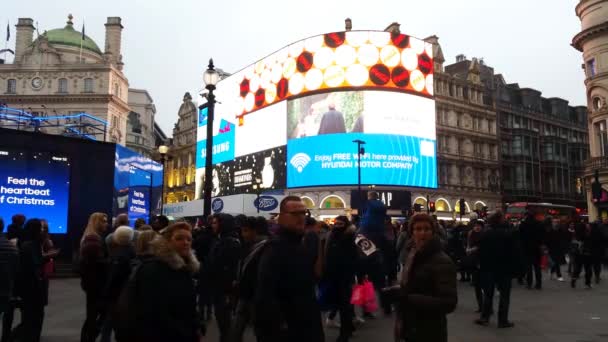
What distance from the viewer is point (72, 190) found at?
17531mm

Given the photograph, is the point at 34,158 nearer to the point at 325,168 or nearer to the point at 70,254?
the point at 70,254

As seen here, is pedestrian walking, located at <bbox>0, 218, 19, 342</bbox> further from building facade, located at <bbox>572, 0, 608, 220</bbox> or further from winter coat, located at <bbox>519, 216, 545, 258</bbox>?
building facade, located at <bbox>572, 0, 608, 220</bbox>

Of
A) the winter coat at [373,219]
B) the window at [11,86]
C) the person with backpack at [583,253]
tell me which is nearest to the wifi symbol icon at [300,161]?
the person with backpack at [583,253]

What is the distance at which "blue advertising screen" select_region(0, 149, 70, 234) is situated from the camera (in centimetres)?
1579

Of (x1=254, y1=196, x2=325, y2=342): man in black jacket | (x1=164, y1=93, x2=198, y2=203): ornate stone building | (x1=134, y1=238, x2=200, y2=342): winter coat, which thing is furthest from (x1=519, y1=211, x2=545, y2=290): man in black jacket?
(x1=164, y1=93, x2=198, y2=203): ornate stone building

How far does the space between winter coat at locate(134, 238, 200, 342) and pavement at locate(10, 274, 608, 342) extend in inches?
180

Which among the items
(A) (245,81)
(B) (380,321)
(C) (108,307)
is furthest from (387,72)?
(C) (108,307)

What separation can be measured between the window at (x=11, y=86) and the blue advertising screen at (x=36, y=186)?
181 ft

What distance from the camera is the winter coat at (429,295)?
409 centimetres

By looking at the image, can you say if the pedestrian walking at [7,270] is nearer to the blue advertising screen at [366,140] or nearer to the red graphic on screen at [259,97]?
the blue advertising screen at [366,140]

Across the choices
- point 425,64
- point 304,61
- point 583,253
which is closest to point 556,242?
point 583,253

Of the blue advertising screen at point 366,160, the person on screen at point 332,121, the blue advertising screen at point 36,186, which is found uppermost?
the person on screen at point 332,121

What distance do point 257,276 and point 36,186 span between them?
14.7 meters

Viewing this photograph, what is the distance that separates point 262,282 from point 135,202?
18268 millimetres
